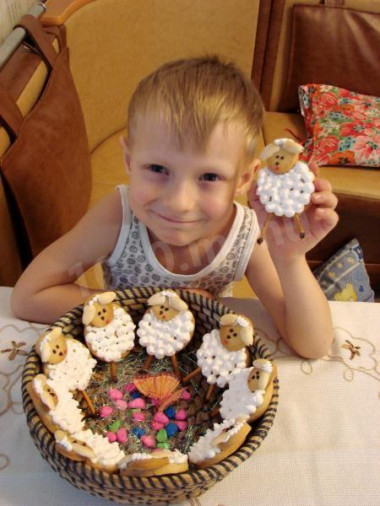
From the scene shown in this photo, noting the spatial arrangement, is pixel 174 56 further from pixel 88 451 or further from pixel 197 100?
pixel 88 451

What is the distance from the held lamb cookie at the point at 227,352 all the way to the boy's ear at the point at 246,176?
0.27 meters

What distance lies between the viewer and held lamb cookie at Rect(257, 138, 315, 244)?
634mm

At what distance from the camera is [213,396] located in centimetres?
68

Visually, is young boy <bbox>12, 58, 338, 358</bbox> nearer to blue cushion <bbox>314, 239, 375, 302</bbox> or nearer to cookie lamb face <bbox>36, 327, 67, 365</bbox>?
cookie lamb face <bbox>36, 327, 67, 365</bbox>

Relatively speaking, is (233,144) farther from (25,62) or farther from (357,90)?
(357,90)

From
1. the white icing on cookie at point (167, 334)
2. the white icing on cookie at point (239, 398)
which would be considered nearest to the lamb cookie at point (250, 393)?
the white icing on cookie at point (239, 398)

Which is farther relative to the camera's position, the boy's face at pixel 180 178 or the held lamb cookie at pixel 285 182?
the boy's face at pixel 180 178

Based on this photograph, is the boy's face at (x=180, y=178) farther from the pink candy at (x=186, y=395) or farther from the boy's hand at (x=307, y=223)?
the pink candy at (x=186, y=395)

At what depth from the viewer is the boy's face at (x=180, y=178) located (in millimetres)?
737

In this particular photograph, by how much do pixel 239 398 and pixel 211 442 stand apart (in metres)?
0.08

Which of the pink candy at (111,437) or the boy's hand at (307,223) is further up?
the boy's hand at (307,223)

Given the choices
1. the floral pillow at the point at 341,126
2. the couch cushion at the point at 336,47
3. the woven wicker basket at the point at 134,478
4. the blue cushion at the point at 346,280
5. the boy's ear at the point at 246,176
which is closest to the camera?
the woven wicker basket at the point at 134,478

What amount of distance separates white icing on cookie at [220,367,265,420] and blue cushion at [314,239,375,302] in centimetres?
86

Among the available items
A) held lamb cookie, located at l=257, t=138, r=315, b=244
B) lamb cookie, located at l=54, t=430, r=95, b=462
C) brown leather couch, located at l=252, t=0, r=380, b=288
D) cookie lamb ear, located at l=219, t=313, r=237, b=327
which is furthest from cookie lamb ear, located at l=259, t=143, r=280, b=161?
brown leather couch, located at l=252, t=0, r=380, b=288
